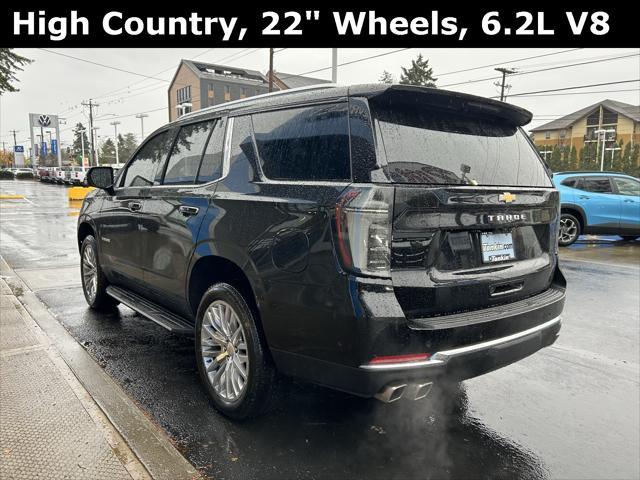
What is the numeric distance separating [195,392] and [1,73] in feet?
53.5

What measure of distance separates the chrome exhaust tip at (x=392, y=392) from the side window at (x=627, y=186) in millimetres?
11119

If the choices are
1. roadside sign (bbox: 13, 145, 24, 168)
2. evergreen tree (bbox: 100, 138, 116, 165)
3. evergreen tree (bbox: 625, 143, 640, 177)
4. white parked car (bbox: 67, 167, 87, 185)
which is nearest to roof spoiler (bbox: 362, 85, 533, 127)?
white parked car (bbox: 67, 167, 87, 185)

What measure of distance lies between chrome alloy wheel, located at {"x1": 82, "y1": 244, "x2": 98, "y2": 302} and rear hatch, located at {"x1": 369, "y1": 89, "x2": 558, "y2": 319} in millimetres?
3894

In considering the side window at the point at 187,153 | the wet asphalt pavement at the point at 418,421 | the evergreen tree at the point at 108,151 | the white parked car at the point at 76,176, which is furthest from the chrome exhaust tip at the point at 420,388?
→ the evergreen tree at the point at 108,151

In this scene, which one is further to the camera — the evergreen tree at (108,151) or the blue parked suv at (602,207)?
the evergreen tree at (108,151)

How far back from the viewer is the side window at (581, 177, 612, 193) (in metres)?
11.4

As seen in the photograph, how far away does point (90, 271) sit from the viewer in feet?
18.0

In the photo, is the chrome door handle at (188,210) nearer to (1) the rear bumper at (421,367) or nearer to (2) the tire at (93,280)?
(1) the rear bumper at (421,367)

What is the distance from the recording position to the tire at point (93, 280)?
205 inches

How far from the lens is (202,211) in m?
3.30

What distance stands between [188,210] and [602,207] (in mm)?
10606

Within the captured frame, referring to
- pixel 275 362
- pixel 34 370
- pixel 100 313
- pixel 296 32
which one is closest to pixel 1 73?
pixel 296 32

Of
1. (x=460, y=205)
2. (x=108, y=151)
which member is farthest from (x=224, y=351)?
(x=108, y=151)

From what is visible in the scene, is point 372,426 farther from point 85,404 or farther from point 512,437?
point 85,404
